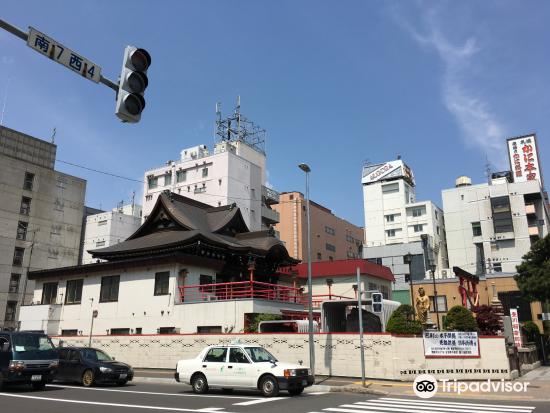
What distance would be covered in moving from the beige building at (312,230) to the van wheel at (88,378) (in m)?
61.0

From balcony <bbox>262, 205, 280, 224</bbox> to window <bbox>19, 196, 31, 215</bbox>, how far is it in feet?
109

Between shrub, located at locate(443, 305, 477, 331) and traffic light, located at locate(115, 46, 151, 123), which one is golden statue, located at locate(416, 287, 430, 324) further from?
traffic light, located at locate(115, 46, 151, 123)

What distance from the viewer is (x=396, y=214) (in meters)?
84.6

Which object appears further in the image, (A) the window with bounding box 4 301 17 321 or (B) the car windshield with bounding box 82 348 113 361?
(A) the window with bounding box 4 301 17 321

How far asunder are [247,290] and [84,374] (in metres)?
11.5

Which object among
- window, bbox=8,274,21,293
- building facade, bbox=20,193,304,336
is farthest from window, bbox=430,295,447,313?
window, bbox=8,274,21,293

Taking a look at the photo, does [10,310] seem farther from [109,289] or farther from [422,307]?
[422,307]

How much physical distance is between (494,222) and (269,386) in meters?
62.7

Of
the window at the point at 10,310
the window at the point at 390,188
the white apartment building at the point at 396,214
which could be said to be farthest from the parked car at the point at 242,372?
the window at the point at 390,188

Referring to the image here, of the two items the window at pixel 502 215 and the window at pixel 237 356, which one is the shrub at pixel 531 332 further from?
the window at pixel 502 215

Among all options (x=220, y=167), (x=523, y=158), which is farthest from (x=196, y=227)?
(x=523, y=158)

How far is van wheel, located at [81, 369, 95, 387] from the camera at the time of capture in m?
18.9

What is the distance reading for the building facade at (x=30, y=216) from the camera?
60.3 meters

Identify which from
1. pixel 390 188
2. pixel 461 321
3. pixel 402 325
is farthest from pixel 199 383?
pixel 390 188
